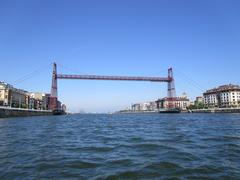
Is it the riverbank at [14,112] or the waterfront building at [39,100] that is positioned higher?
the waterfront building at [39,100]

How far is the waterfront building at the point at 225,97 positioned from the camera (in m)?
132

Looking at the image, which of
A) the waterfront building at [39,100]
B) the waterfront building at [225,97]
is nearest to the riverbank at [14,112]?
the waterfront building at [39,100]

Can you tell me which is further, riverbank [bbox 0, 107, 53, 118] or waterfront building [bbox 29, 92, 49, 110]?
waterfront building [bbox 29, 92, 49, 110]

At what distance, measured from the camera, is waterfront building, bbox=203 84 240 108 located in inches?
5193

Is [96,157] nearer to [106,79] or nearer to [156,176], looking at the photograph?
[156,176]

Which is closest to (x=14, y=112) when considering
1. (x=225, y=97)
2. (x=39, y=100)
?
(x=39, y=100)

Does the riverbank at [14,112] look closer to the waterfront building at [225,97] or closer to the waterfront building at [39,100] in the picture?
the waterfront building at [39,100]

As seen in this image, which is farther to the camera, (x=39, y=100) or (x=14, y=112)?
(x=39, y=100)

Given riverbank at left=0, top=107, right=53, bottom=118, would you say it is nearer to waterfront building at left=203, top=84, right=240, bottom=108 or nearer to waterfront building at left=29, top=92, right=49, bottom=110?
waterfront building at left=29, top=92, right=49, bottom=110

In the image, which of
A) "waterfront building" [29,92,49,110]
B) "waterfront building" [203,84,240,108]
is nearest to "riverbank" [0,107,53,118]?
"waterfront building" [29,92,49,110]

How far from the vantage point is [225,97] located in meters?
138

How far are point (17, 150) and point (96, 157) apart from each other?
11.3 feet

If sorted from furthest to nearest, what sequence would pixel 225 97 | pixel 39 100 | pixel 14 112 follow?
pixel 39 100 < pixel 225 97 < pixel 14 112

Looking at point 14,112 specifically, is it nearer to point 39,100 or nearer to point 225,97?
point 39,100
